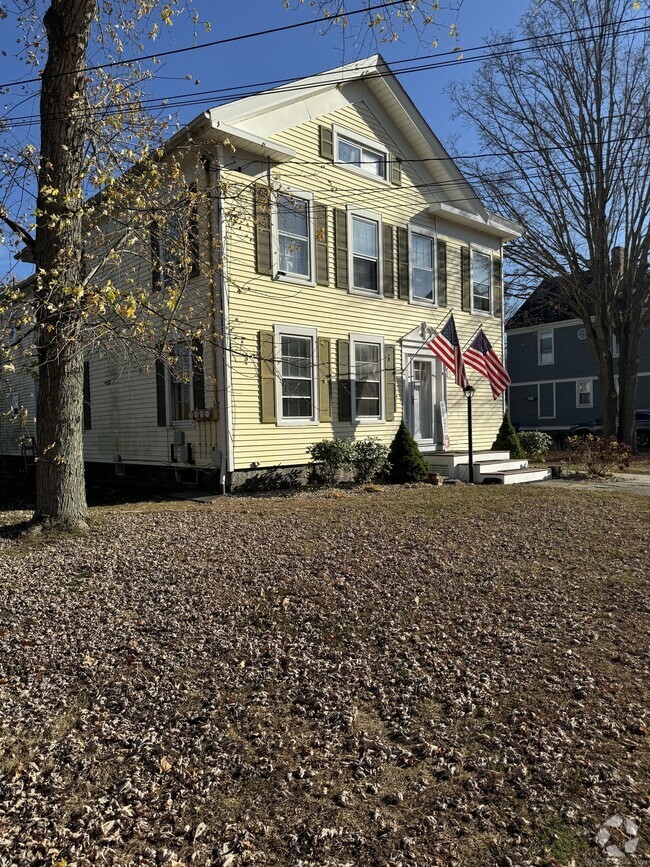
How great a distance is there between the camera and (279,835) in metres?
2.47

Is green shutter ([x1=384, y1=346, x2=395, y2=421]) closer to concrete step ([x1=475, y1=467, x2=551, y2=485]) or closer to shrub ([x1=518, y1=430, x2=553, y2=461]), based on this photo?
concrete step ([x1=475, y1=467, x2=551, y2=485])

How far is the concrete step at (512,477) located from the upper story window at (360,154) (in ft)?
23.5

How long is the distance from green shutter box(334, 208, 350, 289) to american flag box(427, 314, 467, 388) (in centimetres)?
227

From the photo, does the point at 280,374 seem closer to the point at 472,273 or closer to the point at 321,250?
the point at 321,250

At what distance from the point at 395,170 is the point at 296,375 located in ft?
19.6

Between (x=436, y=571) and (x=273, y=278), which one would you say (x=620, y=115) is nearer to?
(x=273, y=278)

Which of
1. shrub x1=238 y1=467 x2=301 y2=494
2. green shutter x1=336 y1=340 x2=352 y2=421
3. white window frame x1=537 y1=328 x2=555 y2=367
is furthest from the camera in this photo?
white window frame x1=537 y1=328 x2=555 y2=367

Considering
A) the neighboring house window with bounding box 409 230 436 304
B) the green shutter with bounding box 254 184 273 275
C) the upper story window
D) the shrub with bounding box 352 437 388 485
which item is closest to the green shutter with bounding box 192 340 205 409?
the green shutter with bounding box 254 184 273 275

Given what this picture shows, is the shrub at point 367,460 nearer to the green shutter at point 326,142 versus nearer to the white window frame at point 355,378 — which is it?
the white window frame at point 355,378

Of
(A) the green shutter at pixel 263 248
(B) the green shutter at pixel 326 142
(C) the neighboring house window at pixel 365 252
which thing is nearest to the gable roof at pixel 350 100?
(B) the green shutter at pixel 326 142

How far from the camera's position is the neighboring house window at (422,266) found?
15.2m

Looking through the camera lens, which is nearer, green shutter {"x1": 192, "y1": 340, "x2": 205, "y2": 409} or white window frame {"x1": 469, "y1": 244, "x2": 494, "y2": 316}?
green shutter {"x1": 192, "y1": 340, "x2": 205, "y2": 409}

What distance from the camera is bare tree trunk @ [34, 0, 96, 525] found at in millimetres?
7070

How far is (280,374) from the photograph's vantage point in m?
12.0
